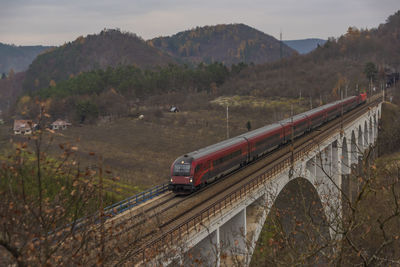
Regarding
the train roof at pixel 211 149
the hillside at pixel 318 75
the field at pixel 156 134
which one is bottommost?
the field at pixel 156 134

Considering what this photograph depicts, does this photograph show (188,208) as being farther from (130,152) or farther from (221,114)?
(221,114)

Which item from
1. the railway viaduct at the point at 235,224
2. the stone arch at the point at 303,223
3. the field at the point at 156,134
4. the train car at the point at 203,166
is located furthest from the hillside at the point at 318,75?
the railway viaduct at the point at 235,224

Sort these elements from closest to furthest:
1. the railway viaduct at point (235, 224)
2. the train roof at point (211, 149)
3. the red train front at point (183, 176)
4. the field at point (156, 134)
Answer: the railway viaduct at point (235, 224) < the red train front at point (183, 176) < the train roof at point (211, 149) < the field at point (156, 134)

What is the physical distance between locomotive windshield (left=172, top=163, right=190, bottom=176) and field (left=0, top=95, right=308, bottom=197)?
24.8m

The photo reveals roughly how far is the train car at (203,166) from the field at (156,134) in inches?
893

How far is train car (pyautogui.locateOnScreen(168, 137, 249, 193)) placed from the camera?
27109mm

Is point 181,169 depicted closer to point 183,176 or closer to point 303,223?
point 183,176

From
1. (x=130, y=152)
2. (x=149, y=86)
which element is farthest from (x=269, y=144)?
(x=149, y=86)

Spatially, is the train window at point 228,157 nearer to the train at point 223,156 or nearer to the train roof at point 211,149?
the train at point 223,156

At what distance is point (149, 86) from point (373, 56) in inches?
4574

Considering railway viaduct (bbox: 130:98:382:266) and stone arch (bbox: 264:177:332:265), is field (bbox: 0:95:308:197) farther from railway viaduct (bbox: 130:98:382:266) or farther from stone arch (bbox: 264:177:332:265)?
railway viaduct (bbox: 130:98:382:266)

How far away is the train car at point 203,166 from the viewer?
27109mm

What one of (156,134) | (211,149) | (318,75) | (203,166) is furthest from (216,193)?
(318,75)

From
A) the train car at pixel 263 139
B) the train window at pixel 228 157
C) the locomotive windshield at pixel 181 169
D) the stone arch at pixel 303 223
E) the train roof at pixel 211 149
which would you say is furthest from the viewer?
the train car at pixel 263 139
